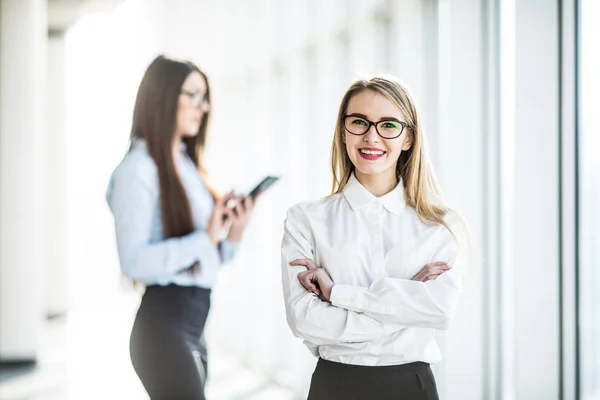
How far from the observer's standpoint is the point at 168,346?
2396 mm

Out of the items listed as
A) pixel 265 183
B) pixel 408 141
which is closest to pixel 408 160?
pixel 408 141

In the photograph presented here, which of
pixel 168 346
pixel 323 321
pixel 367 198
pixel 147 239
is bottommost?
pixel 168 346

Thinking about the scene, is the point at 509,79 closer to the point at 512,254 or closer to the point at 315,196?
the point at 512,254

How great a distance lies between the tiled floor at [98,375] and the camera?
4.56m

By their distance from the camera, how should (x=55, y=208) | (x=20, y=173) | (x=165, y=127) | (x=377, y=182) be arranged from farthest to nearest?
(x=55, y=208)
(x=20, y=173)
(x=165, y=127)
(x=377, y=182)

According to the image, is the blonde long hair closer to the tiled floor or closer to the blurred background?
the blurred background

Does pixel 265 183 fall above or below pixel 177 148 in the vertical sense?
below

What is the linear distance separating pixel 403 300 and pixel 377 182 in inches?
14.7

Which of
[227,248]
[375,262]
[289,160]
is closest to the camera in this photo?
[375,262]

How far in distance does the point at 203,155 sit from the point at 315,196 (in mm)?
1403

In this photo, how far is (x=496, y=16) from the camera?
2869 millimetres

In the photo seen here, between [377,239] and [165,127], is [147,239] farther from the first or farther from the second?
[377,239]

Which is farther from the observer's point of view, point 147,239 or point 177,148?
point 177,148

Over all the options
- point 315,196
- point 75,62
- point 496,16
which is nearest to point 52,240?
point 75,62
